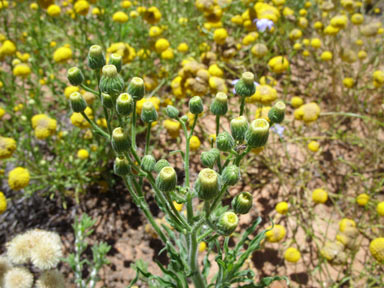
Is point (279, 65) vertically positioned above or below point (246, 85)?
below

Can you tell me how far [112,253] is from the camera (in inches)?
130

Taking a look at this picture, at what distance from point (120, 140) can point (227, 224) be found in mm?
671

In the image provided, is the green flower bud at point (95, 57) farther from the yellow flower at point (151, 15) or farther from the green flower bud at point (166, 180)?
the yellow flower at point (151, 15)

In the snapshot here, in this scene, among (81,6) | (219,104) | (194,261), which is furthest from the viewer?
(81,6)

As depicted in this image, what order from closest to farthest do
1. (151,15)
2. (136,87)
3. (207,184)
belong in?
(207,184) < (136,87) < (151,15)

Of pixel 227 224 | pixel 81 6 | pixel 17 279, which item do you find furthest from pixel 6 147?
pixel 227 224

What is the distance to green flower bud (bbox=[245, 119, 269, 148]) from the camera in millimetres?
1550

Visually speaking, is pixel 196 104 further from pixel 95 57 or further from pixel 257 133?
pixel 95 57

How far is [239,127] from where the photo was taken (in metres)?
1.69

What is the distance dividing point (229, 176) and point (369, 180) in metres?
2.94

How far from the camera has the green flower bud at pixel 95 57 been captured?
183cm

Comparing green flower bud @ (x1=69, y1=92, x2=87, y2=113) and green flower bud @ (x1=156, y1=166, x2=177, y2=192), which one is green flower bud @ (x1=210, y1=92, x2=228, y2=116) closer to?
green flower bud @ (x1=156, y1=166, x2=177, y2=192)

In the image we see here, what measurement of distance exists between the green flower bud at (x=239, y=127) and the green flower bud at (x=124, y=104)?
551 mm

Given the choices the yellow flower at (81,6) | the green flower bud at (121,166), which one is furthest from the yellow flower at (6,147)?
the yellow flower at (81,6)
